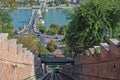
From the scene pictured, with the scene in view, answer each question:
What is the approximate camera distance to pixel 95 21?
3281 cm

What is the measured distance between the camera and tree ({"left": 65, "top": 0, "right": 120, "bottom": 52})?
32.9 metres

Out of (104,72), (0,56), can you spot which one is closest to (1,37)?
(0,56)

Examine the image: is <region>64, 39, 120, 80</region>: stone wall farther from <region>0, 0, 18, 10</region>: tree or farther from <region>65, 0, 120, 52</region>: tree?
<region>65, 0, 120, 52</region>: tree

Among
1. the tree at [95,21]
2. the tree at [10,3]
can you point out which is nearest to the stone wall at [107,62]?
the tree at [10,3]

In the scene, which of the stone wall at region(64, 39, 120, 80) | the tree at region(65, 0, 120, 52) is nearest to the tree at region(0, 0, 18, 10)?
the stone wall at region(64, 39, 120, 80)

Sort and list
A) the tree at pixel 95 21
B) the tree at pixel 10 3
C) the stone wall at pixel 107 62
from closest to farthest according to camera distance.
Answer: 1. the stone wall at pixel 107 62
2. the tree at pixel 10 3
3. the tree at pixel 95 21

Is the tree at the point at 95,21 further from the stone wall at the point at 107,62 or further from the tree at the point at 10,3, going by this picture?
the tree at the point at 10,3

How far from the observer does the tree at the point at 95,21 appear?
1294 inches

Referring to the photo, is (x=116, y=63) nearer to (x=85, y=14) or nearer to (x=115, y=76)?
(x=115, y=76)

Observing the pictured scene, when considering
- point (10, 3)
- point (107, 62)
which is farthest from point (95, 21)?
point (107, 62)

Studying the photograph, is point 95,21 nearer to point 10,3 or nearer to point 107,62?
point 10,3

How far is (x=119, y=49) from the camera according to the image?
45.8 feet

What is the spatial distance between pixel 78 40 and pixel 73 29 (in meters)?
0.96

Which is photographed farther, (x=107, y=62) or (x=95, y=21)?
(x=95, y=21)
